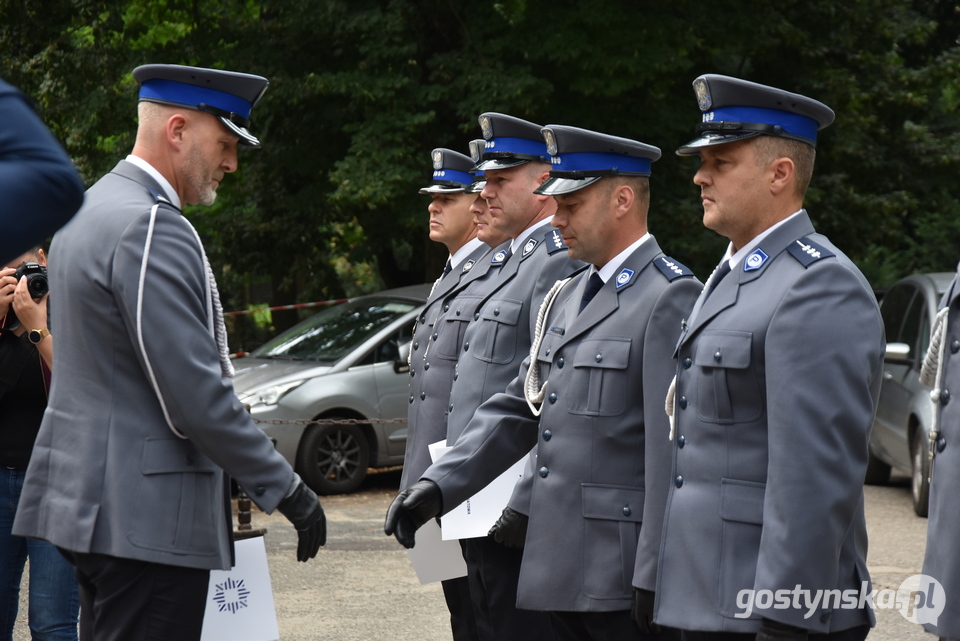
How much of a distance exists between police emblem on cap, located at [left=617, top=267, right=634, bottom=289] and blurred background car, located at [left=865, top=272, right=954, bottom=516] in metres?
5.77

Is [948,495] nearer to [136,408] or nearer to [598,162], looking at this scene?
[598,162]

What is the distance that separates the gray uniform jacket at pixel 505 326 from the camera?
454 centimetres

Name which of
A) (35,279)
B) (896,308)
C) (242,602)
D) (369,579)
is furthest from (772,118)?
(896,308)

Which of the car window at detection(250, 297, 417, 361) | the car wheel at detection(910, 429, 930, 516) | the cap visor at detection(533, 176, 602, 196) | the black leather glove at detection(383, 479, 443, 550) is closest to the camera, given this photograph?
the black leather glove at detection(383, 479, 443, 550)

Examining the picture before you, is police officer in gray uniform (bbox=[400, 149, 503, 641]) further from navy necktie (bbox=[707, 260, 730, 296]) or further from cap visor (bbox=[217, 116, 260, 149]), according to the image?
navy necktie (bbox=[707, 260, 730, 296])

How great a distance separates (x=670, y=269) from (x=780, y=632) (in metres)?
1.35

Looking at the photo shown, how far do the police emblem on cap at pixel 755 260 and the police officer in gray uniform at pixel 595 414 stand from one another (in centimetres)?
48

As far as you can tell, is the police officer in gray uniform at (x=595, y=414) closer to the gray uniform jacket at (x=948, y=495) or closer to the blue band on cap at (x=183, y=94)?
the gray uniform jacket at (x=948, y=495)

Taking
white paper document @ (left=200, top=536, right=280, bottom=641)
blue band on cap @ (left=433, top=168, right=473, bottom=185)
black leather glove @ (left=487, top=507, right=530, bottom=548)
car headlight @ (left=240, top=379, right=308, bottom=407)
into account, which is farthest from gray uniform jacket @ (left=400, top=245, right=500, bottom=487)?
car headlight @ (left=240, top=379, right=308, bottom=407)

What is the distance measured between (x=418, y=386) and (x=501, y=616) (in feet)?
4.67

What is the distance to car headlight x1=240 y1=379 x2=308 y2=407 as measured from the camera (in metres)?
9.96

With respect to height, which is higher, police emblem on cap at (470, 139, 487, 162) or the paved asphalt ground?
police emblem on cap at (470, 139, 487, 162)

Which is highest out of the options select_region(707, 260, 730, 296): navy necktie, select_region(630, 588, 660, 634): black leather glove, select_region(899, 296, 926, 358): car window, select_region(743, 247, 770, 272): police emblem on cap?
select_region(743, 247, 770, 272): police emblem on cap

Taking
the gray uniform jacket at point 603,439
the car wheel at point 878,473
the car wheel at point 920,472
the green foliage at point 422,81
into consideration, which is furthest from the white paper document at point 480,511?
the green foliage at point 422,81
